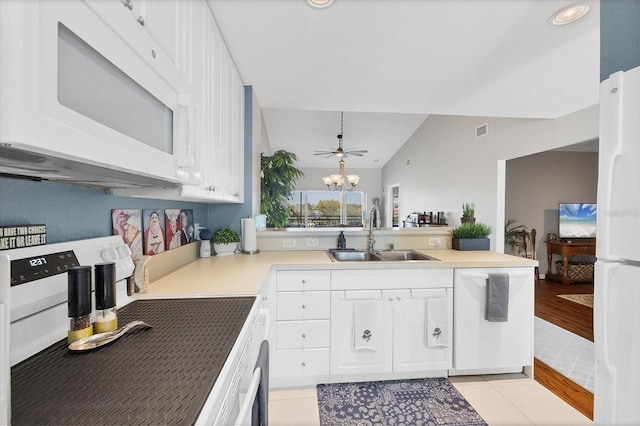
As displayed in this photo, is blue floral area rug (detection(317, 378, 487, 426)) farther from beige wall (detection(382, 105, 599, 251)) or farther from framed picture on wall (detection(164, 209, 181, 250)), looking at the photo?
beige wall (detection(382, 105, 599, 251))

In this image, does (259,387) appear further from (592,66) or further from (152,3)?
(592,66)

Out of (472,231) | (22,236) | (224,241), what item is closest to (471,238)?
(472,231)

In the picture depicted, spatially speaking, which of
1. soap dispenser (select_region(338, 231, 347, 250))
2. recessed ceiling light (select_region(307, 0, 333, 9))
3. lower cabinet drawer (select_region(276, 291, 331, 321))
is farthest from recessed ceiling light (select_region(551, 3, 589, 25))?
lower cabinet drawer (select_region(276, 291, 331, 321))

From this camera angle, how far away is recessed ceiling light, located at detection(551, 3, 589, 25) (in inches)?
61.2

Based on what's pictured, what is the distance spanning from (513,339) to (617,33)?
80.5 inches

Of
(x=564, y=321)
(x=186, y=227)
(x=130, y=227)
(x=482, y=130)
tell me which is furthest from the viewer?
(x=482, y=130)

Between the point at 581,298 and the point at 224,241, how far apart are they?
5.10 m

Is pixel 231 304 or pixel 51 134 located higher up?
pixel 51 134

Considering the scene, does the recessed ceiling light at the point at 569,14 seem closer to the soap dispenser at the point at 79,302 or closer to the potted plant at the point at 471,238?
the potted plant at the point at 471,238

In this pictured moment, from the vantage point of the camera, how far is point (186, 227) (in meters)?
2.10

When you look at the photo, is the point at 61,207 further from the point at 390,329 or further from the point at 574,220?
the point at 574,220

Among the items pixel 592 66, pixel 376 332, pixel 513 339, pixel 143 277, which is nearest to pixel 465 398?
pixel 513 339

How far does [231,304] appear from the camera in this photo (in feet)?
4.04

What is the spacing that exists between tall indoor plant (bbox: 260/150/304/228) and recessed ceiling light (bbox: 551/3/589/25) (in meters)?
2.83
